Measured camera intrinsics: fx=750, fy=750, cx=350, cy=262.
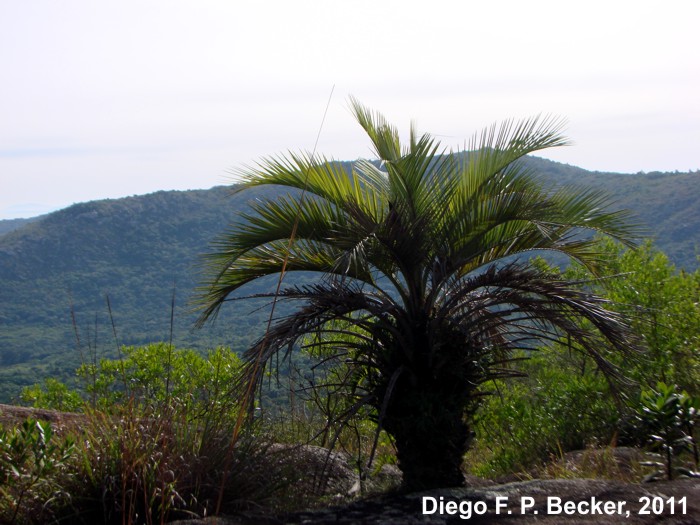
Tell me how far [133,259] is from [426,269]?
197 feet

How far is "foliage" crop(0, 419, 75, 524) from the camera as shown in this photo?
184 inches

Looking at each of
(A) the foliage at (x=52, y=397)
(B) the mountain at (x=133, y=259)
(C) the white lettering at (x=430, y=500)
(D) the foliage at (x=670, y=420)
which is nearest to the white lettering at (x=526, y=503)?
(C) the white lettering at (x=430, y=500)

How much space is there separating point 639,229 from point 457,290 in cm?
178

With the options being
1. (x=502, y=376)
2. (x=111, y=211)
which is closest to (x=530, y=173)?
(x=502, y=376)

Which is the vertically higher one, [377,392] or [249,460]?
[377,392]

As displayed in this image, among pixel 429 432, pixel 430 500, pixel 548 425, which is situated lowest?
pixel 548 425

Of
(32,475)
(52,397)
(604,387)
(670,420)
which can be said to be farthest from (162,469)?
(52,397)

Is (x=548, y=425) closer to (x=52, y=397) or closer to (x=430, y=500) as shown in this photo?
(x=430, y=500)

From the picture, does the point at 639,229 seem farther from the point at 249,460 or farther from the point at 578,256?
the point at 249,460

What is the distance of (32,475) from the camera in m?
4.65

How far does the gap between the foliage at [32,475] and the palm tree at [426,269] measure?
1.47m

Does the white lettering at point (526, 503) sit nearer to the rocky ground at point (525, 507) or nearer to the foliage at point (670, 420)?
the rocky ground at point (525, 507)

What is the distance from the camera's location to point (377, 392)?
614cm

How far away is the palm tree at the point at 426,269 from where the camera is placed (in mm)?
6000
